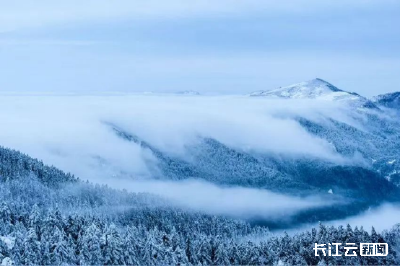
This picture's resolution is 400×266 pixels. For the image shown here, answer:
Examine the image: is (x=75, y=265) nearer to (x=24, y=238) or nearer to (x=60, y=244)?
(x=60, y=244)

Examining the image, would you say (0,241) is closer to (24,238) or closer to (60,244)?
(24,238)

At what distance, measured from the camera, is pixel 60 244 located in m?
198

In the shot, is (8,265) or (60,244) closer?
(8,265)

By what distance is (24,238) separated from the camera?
19950 centimetres

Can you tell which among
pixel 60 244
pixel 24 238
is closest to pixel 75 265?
pixel 60 244

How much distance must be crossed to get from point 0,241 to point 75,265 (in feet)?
93.7

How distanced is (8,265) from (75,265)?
25530mm

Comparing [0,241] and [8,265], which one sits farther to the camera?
[0,241]

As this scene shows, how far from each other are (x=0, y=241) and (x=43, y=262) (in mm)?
18004

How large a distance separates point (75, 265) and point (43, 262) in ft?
38.8

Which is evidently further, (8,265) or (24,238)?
(24,238)

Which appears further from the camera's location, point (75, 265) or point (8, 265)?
point (75, 265)

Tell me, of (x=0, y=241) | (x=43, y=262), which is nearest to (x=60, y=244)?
(x=43, y=262)

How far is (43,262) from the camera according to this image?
192500mm
